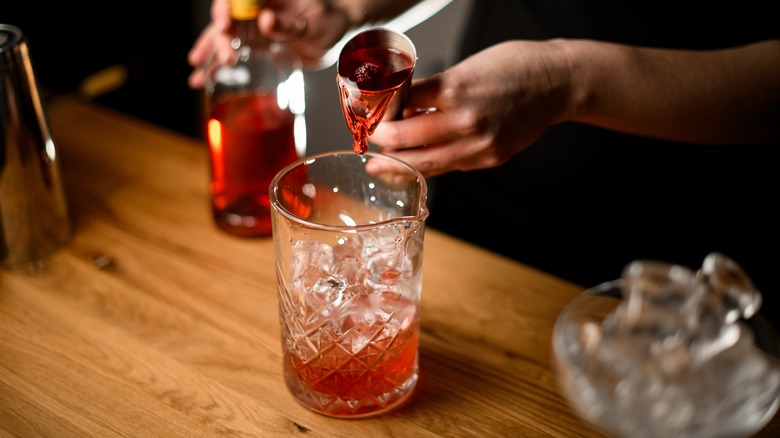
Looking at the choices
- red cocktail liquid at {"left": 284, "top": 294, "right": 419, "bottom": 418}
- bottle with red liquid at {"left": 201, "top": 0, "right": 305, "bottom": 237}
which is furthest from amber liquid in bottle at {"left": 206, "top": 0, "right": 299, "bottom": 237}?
red cocktail liquid at {"left": 284, "top": 294, "right": 419, "bottom": 418}

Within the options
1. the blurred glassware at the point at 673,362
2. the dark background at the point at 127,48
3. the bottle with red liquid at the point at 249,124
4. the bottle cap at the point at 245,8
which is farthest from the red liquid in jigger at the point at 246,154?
the dark background at the point at 127,48

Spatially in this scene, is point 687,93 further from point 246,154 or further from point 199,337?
point 199,337

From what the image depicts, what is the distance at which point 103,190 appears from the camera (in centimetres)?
120

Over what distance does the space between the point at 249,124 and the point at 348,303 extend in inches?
16.6

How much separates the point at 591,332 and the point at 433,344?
36 cm

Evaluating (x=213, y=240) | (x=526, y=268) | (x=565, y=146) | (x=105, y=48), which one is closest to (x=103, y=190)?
(x=213, y=240)

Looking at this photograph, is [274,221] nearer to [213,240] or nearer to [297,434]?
[297,434]

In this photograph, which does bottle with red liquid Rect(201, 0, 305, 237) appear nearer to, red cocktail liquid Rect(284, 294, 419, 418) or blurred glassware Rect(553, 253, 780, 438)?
red cocktail liquid Rect(284, 294, 419, 418)

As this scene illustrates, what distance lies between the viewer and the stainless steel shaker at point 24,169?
928 millimetres

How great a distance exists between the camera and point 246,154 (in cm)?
108

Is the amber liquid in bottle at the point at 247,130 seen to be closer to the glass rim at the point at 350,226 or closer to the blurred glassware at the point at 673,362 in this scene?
the glass rim at the point at 350,226

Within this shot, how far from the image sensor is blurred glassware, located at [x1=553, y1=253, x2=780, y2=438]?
540mm

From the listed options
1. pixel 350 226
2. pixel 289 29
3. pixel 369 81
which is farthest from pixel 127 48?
pixel 350 226

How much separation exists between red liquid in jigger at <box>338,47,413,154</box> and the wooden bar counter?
11.9 inches
